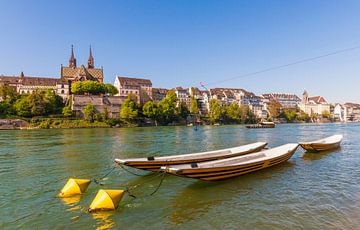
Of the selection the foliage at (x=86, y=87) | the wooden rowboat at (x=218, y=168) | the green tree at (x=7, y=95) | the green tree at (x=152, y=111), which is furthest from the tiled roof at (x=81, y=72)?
the wooden rowboat at (x=218, y=168)

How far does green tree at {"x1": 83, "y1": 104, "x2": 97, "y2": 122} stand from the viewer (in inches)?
3428

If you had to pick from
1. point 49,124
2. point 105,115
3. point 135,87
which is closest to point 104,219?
point 49,124

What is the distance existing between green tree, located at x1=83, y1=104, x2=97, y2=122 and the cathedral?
2988cm

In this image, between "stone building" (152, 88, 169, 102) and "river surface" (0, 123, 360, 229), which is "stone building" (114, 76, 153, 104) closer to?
"stone building" (152, 88, 169, 102)

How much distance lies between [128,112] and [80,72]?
39647mm

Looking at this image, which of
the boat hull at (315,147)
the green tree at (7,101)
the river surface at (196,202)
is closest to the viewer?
the river surface at (196,202)

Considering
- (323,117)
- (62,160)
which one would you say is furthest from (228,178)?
(323,117)

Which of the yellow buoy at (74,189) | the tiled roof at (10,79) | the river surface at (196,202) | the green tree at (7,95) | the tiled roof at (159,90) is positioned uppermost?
the tiled roof at (10,79)

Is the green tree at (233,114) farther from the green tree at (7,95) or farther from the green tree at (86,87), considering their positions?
the green tree at (7,95)

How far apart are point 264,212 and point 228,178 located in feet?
12.5

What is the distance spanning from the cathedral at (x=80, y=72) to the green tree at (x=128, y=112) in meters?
30.8

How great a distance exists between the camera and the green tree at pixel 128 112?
3688 inches

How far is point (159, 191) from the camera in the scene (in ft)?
36.0

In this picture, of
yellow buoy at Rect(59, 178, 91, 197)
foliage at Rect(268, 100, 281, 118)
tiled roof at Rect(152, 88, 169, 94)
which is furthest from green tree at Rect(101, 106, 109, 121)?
foliage at Rect(268, 100, 281, 118)
